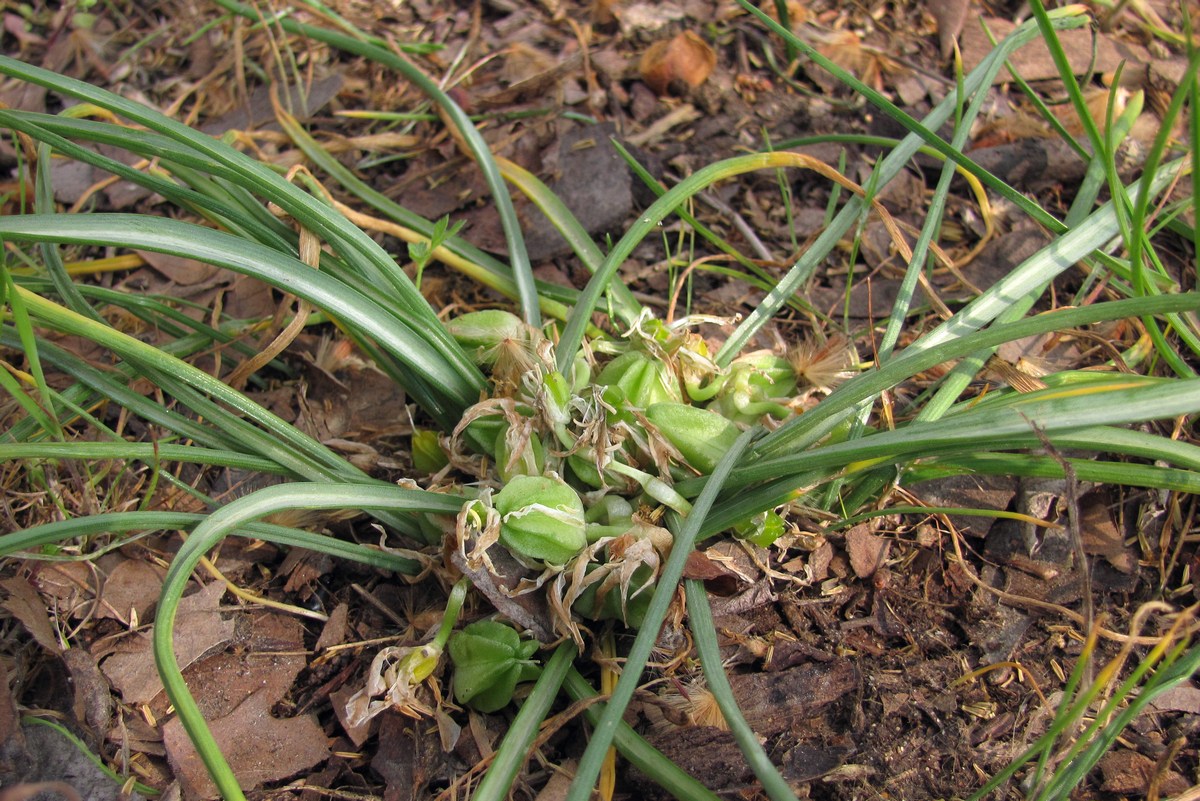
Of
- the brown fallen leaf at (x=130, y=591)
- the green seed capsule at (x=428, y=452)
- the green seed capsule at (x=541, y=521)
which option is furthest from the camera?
the green seed capsule at (x=428, y=452)

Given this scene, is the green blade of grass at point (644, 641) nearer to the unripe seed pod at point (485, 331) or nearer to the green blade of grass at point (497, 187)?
the unripe seed pod at point (485, 331)

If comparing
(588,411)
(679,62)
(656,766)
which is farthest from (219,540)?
(679,62)

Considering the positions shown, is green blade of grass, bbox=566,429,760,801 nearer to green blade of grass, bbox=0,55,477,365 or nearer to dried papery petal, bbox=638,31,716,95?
green blade of grass, bbox=0,55,477,365

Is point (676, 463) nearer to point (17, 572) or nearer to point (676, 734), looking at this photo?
point (676, 734)

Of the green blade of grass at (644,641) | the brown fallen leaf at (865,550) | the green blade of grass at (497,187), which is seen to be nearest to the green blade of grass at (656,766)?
the green blade of grass at (644,641)

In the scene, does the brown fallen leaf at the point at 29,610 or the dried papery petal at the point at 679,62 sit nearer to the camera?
the brown fallen leaf at the point at 29,610

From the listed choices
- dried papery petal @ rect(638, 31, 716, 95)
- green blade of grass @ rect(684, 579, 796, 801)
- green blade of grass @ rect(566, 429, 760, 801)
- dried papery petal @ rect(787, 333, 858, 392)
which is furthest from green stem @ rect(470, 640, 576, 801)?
dried papery petal @ rect(638, 31, 716, 95)
